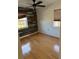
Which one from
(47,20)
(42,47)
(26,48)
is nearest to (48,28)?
(47,20)

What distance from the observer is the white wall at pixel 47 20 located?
45.4 inches

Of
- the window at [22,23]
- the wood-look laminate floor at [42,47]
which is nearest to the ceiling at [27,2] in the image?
the window at [22,23]

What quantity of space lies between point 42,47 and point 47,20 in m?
0.37

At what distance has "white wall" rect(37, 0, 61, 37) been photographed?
3.78ft

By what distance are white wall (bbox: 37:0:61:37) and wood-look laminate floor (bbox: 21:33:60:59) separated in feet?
0.25

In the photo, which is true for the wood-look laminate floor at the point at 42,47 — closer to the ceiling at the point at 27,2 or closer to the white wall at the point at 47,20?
the white wall at the point at 47,20
